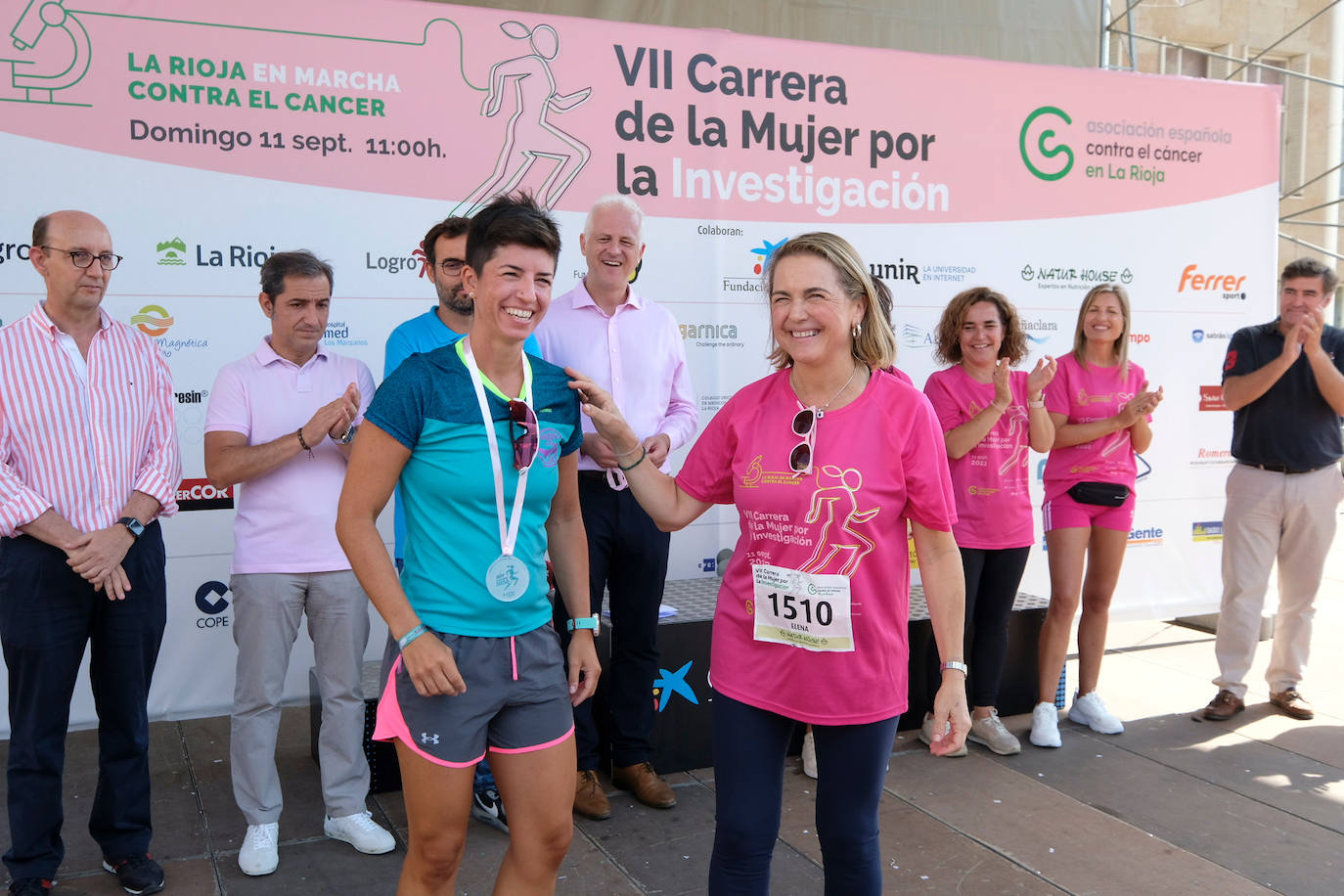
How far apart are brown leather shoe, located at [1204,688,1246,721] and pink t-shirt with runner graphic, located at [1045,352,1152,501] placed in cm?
105

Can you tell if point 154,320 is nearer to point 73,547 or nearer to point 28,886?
point 73,547

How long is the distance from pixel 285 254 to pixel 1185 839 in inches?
130

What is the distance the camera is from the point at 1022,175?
18.1ft

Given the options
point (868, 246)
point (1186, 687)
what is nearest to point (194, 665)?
point (868, 246)

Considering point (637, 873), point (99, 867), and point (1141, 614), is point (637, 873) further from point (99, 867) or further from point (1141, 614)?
point (1141, 614)

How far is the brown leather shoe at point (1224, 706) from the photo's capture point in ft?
14.6

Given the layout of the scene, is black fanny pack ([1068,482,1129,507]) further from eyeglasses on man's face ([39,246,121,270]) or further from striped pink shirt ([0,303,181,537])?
eyeglasses on man's face ([39,246,121,270])

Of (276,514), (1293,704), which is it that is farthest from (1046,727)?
(276,514)

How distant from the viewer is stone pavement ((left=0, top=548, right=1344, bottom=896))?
3.03 meters

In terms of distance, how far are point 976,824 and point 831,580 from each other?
1819mm

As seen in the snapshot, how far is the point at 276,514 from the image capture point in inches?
121

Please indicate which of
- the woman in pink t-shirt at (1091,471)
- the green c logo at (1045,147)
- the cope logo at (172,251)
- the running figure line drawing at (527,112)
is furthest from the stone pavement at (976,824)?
the green c logo at (1045,147)

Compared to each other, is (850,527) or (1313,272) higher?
(1313,272)

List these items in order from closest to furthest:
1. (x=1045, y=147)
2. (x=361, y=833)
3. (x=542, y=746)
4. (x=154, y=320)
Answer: (x=542, y=746), (x=361, y=833), (x=154, y=320), (x=1045, y=147)
